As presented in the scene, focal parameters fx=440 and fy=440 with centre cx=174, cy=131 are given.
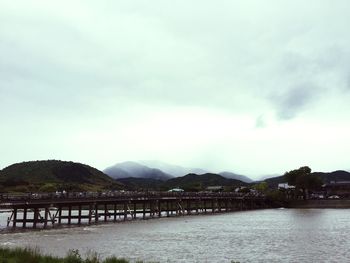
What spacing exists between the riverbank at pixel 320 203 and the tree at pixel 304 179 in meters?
11.3

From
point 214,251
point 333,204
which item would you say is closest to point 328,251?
point 214,251

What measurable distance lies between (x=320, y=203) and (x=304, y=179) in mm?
16553

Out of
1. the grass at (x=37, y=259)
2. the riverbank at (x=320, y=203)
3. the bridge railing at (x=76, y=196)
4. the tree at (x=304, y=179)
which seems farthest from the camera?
the tree at (x=304, y=179)

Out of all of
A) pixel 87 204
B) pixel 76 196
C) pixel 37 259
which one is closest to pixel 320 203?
pixel 87 204

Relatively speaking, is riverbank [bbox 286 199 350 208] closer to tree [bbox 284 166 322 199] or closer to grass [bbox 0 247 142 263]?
tree [bbox 284 166 322 199]

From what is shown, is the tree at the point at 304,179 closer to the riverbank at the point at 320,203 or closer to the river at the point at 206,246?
the riverbank at the point at 320,203

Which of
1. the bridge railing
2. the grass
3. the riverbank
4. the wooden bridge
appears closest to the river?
the grass

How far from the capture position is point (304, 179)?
16700cm

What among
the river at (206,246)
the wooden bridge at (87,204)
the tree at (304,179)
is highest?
the tree at (304,179)

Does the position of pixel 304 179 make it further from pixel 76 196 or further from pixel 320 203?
pixel 76 196

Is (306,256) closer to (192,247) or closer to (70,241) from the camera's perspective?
(192,247)

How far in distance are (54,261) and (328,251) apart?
82.8 feet

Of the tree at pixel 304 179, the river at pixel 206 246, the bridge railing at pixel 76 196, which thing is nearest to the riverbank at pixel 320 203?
the tree at pixel 304 179

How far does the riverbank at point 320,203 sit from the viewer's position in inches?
5782
